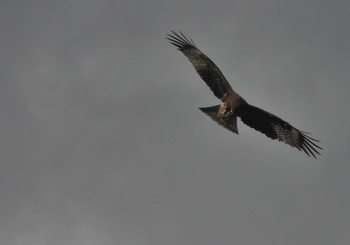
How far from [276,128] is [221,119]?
209 cm

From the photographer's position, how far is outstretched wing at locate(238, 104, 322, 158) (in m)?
18.5

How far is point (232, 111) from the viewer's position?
58.7 ft

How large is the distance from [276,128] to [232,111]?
1.90 meters

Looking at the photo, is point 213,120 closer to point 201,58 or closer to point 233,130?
point 233,130

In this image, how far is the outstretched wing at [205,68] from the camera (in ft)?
60.1

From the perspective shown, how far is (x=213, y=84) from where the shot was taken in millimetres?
18516

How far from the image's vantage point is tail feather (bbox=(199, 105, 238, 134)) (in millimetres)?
17891

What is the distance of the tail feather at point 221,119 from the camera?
58.7 ft

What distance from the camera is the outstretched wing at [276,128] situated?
729 inches

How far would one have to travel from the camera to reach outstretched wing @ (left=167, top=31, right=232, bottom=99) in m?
18.3

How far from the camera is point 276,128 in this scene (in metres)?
19.1

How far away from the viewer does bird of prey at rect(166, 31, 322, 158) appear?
58.8 feet

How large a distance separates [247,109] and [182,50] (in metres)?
2.93

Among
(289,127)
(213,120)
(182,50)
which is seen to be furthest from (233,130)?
(182,50)
